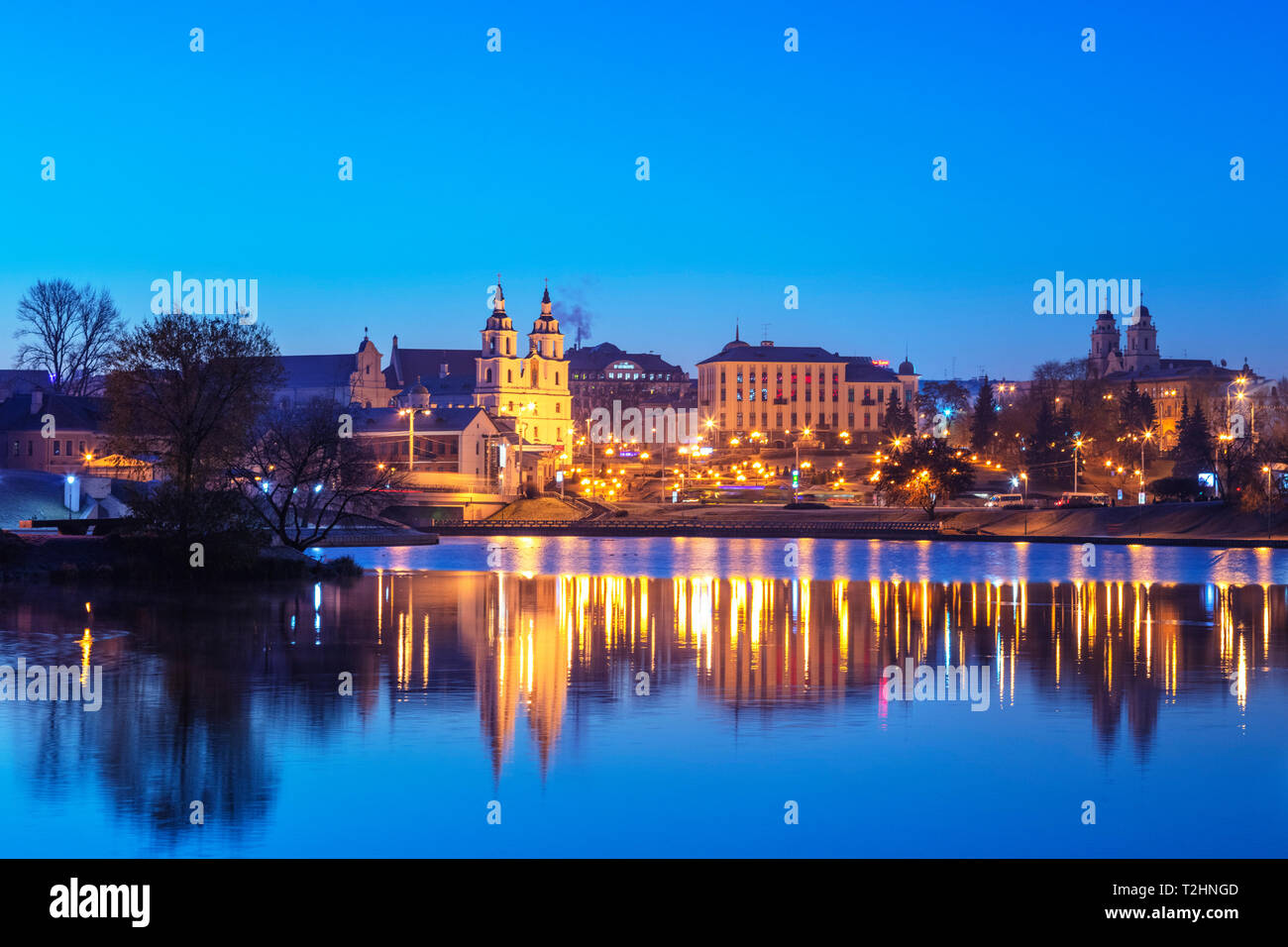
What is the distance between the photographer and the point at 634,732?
53.2 ft

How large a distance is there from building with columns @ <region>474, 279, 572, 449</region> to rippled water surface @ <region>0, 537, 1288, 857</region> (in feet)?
432

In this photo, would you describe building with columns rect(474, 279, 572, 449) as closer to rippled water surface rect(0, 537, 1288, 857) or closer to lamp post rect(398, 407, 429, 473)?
lamp post rect(398, 407, 429, 473)

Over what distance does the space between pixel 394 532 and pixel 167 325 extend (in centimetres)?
4163

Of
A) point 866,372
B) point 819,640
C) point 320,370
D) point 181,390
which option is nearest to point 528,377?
point 320,370

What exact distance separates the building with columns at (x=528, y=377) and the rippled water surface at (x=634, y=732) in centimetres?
13162

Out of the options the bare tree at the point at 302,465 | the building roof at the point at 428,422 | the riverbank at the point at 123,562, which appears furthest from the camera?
the building roof at the point at 428,422

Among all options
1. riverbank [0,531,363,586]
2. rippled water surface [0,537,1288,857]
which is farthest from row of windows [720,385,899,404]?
rippled water surface [0,537,1288,857]

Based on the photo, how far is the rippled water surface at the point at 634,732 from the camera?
39.5 feet

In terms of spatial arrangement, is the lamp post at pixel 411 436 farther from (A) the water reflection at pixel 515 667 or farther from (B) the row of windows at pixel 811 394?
(B) the row of windows at pixel 811 394

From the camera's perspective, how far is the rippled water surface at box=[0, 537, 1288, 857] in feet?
39.5

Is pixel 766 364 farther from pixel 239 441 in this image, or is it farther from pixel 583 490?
pixel 239 441

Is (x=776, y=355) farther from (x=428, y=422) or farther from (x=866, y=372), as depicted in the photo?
(x=428, y=422)

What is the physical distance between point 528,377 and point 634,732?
15155 cm

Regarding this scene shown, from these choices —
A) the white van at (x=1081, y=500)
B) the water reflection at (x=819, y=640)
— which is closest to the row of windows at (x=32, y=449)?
the water reflection at (x=819, y=640)
